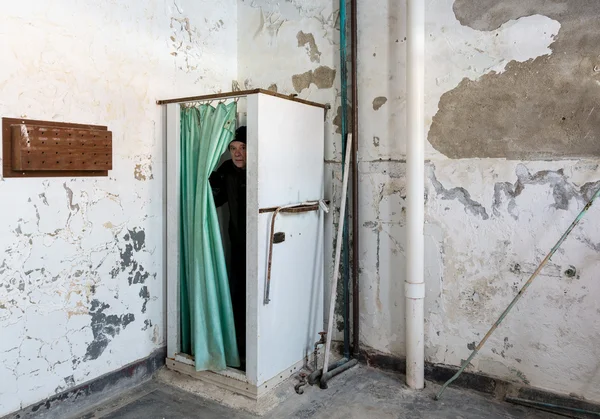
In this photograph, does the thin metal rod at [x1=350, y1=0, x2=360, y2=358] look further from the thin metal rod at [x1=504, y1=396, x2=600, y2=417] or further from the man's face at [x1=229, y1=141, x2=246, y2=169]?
the thin metal rod at [x1=504, y1=396, x2=600, y2=417]

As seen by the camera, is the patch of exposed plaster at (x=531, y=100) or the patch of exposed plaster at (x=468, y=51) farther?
the patch of exposed plaster at (x=468, y=51)

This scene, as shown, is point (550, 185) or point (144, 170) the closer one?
point (550, 185)

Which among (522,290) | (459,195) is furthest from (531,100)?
(522,290)

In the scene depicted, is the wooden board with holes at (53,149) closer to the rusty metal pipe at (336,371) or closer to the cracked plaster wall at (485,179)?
the cracked plaster wall at (485,179)

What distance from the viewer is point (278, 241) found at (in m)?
2.59

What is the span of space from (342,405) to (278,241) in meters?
0.94

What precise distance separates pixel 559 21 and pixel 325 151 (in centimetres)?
145

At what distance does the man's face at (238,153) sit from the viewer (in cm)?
265

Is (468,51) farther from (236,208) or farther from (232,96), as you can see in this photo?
(236,208)

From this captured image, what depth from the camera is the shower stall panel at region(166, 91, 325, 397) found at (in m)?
2.46

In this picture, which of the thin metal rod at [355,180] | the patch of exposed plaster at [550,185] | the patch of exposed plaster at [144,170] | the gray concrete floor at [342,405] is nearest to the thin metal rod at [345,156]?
the thin metal rod at [355,180]

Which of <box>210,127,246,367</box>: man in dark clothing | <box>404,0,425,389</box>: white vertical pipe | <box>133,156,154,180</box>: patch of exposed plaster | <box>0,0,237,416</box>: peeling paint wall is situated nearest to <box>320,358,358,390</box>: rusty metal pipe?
<box>404,0,425,389</box>: white vertical pipe

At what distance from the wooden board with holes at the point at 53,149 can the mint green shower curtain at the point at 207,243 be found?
0.46 m

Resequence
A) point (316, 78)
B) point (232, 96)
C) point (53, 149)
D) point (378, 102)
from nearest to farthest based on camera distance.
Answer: point (53, 149) < point (232, 96) < point (378, 102) < point (316, 78)
